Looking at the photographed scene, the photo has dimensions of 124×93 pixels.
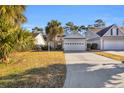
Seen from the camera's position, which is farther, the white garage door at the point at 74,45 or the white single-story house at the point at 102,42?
the white garage door at the point at 74,45

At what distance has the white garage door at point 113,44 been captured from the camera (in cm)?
3884

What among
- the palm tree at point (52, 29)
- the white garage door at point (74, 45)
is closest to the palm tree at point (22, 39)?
the white garage door at point (74, 45)

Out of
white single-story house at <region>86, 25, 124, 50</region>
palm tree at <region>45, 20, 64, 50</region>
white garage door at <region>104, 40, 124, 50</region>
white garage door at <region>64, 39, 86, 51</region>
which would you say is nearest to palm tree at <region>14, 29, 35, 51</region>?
white garage door at <region>64, 39, 86, 51</region>

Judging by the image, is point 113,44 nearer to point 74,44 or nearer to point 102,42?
point 102,42

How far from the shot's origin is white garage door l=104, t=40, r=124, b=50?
127 feet

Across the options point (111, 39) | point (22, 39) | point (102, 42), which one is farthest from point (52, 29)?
point (22, 39)

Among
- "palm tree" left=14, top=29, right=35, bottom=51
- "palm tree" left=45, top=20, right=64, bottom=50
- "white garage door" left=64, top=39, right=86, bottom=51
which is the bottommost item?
"white garage door" left=64, top=39, right=86, bottom=51

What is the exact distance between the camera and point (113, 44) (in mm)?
39062

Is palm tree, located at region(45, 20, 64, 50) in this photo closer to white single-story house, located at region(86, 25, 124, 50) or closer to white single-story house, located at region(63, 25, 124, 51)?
white single-story house, located at region(63, 25, 124, 51)

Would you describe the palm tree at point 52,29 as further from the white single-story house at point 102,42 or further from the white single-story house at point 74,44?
the white single-story house at point 74,44

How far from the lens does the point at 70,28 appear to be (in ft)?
203

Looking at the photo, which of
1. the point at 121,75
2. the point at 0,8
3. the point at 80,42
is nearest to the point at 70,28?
the point at 80,42

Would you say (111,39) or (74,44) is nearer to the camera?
(111,39)
